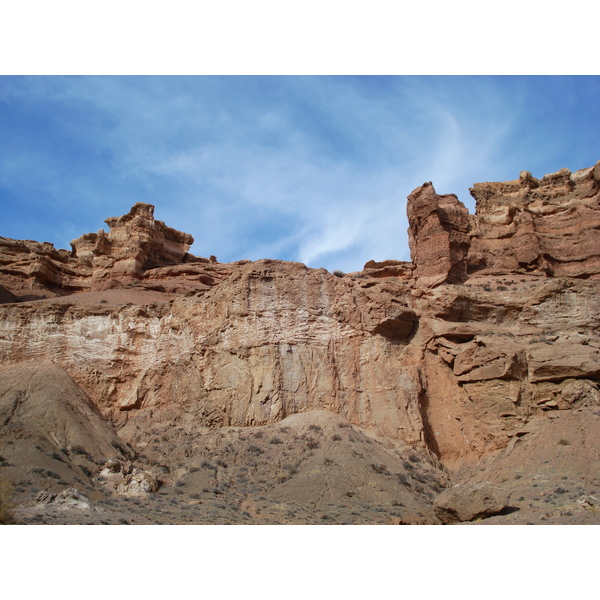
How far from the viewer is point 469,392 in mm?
27812

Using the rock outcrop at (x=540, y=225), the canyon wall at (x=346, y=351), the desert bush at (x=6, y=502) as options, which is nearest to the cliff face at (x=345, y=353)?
the canyon wall at (x=346, y=351)

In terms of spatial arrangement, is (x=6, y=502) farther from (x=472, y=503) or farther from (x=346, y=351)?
(x=346, y=351)

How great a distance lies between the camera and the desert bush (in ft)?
51.0

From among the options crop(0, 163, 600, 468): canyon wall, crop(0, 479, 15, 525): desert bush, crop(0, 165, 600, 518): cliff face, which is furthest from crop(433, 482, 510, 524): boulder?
crop(0, 479, 15, 525): desert bush

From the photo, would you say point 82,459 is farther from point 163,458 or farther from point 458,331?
point 458,331

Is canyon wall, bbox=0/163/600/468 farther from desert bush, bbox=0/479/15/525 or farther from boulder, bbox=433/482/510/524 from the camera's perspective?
desert bush, bbox=0/479/15/525

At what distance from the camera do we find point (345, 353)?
2873cm

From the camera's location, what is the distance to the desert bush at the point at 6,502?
1555 centimetres

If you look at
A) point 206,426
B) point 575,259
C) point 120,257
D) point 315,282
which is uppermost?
point 120,257

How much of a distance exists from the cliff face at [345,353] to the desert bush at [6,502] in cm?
709

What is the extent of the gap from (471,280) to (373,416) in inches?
496

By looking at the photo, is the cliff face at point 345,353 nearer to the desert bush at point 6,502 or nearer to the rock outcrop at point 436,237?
the rock outcrop at point 436,237

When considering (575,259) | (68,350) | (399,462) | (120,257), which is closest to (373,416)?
(399,462)

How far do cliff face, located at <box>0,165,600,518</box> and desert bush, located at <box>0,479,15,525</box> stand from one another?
23.3 ft
